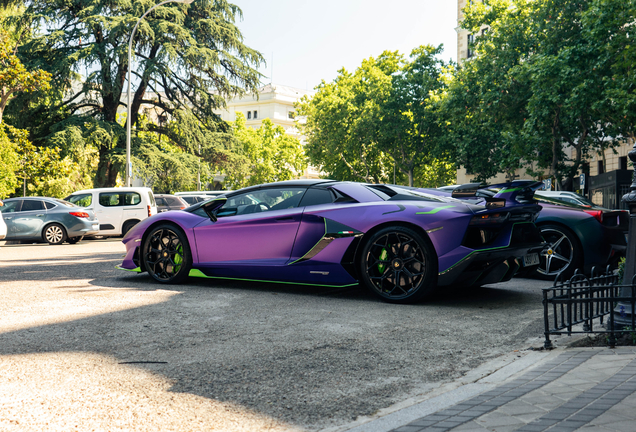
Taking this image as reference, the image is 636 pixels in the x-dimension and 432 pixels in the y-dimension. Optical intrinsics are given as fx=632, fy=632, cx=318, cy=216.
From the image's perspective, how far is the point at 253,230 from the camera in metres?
7.07

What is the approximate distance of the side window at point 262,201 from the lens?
707cm

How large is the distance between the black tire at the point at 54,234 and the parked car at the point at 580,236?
1367cm

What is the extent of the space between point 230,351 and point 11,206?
1616 cm

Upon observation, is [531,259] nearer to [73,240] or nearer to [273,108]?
[73,240]

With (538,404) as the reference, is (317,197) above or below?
above

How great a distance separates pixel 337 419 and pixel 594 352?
211cm

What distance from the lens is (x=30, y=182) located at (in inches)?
1203

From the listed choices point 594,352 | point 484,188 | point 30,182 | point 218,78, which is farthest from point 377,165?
point 594,352

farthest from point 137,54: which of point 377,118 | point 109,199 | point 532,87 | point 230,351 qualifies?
point 230,351

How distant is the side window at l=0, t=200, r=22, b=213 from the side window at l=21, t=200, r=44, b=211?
0.45 feet

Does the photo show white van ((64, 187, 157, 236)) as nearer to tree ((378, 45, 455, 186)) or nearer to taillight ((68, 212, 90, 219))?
taillight ((68, 212, 90, 219))

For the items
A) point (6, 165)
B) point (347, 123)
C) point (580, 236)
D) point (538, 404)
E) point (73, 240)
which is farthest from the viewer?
point (347, 123)

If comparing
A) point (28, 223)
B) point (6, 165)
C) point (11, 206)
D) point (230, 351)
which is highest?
point (6, 165)

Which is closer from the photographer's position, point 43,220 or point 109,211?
point 43,220
